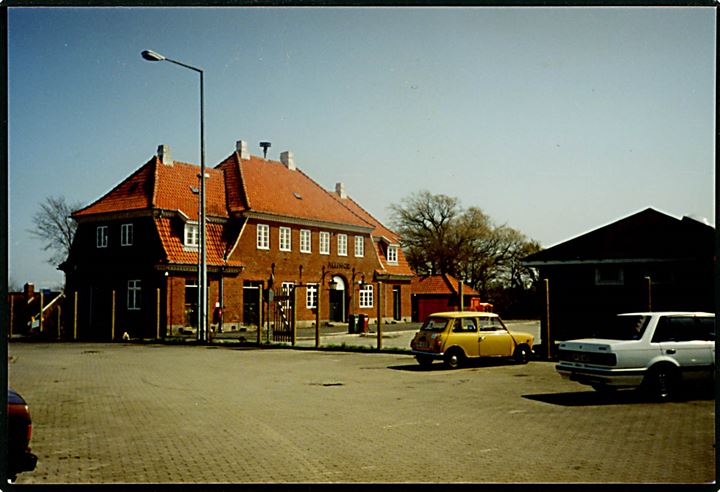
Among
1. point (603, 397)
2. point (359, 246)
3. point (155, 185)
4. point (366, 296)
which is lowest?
point (603, 397)

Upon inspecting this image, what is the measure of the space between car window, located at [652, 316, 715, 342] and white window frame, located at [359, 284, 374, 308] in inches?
724

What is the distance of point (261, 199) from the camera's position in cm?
2988

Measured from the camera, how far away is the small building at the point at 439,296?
16.9 metres

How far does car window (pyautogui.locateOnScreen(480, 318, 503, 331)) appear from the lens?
16031 mm

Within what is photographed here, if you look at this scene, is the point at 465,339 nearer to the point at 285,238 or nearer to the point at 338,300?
the point at 338,300

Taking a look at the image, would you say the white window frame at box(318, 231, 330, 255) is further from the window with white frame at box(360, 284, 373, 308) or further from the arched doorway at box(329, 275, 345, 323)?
the window with white frame at box(360, 284, 373, 308)

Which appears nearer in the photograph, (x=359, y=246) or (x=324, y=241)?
(x=359, y=246)

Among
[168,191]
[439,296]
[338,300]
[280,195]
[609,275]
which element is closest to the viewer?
[609,275]

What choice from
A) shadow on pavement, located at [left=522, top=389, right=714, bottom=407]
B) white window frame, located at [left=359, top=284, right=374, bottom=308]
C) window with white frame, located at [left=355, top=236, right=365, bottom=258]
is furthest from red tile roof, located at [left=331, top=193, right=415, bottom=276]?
shadow on pavement, located at [left=522, top=389, right=714, bottom=407]

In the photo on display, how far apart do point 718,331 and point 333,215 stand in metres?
21.3

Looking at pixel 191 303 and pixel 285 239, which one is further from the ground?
pixel 285 239

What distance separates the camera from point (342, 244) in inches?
1152

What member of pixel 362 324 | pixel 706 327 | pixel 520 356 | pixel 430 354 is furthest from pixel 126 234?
pixel 706 327

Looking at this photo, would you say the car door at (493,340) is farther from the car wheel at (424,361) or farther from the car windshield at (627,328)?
the car windshield at (627,328)
